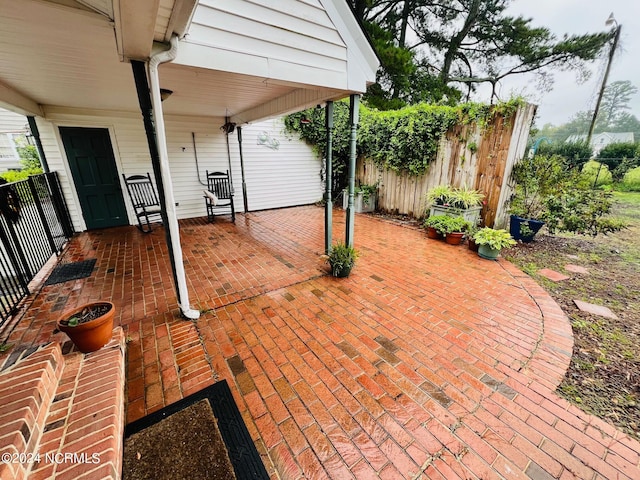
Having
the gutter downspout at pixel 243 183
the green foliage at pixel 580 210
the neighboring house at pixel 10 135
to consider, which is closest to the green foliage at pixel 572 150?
the green foliage at pixel 580 210

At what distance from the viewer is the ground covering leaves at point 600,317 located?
168 centimetres

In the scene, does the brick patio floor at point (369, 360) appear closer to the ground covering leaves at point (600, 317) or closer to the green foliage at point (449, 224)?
the ground covering leaves at point (600, 317)

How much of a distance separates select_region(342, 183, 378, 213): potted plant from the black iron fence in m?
5.60

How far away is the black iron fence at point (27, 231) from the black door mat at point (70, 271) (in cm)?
18

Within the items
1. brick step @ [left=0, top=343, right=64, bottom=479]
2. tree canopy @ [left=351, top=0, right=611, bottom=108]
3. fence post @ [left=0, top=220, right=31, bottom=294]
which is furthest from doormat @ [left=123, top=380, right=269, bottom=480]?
tree canopy @ [left=351, top=0, right=611, bottom=108]

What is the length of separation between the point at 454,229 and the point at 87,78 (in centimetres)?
540

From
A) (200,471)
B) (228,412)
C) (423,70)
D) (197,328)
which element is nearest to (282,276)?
(197,328)

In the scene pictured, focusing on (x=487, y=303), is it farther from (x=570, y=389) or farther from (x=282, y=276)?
(x=282, y=276)

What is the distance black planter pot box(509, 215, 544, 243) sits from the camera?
434cm

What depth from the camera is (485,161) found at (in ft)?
15.2

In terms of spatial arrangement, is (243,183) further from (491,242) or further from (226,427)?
(226,427)

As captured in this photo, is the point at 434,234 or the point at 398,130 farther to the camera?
the point at 398,130

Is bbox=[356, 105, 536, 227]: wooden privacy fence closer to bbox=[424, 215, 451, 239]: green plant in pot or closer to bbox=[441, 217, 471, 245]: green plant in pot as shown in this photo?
bbox=[441, 217, 471, 245]: green plant in pot

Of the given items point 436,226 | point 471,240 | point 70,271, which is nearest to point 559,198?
point 471,240
